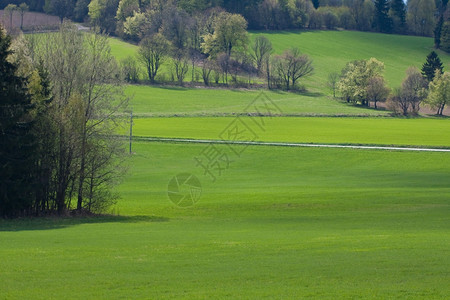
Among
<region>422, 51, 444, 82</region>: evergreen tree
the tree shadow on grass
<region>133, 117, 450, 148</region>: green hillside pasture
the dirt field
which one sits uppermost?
the dirt field

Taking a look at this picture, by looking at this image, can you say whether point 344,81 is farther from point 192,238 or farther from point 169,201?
point 192,238

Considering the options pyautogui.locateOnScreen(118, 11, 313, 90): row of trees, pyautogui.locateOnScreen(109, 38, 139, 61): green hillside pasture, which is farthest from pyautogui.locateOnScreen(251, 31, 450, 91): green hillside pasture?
pyautogui.locateOnScreen(109, 38, 139, 61): green hillside pasture

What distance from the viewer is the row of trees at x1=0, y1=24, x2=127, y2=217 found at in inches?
1176

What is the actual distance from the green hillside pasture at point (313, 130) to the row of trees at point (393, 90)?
61.5 ft

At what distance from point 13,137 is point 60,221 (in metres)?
4.71

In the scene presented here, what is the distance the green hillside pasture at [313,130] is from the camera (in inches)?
2781

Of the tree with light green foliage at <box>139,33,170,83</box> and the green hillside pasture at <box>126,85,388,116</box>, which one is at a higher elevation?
the tree with light green foliage at <box>139,33,170,83</box>

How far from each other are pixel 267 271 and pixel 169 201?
68.3ft

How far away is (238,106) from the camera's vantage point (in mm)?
104875

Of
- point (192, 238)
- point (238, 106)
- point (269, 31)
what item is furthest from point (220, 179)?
point (269, 31)

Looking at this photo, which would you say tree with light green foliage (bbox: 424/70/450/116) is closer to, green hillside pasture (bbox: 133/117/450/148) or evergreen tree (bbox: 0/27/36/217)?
green hillside pasture (bbox: 133/117/450/148)

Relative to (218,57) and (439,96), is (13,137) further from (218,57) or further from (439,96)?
(218,57)

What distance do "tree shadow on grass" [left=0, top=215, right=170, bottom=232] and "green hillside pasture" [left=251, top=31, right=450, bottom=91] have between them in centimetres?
11336

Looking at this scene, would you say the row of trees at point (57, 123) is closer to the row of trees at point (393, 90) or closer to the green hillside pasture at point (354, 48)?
the row of trees at point (393, 90)
